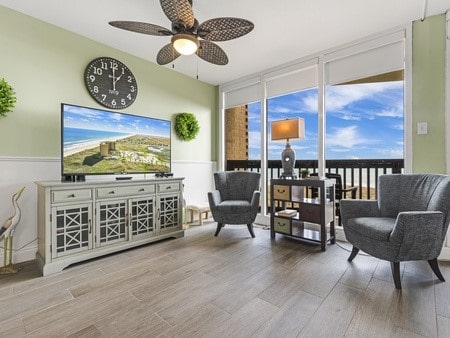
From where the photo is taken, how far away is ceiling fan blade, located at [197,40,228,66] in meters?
2.17

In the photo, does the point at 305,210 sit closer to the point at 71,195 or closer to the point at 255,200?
the point at 255,200

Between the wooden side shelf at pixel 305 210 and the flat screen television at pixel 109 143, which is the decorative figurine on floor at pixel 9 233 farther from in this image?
the wooden side shelf at pixel 305 210

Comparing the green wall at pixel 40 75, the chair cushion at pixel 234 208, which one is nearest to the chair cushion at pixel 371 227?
the chair cushion at pixel 234 208

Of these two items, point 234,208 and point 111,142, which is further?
point 234,208

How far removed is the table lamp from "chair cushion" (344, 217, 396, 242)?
106 centimetres

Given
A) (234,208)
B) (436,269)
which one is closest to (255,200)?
(234,208)

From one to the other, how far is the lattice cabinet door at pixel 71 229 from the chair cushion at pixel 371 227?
258 centimetres

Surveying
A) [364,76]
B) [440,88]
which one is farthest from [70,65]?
[440,88]

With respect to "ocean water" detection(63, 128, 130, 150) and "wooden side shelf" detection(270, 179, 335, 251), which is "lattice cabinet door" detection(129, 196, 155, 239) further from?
"wooden side shelf" detection(270, 179, 335, 251)

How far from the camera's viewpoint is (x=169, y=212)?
3098mm

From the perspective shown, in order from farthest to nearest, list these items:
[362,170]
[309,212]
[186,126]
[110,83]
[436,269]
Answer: [186,126], [362,170], [110,83], [309,212], [436,269]

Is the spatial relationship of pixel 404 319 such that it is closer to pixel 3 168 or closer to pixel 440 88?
pixel 440 88

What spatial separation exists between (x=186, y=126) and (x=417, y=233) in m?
3.16

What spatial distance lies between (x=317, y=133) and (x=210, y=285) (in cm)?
247
